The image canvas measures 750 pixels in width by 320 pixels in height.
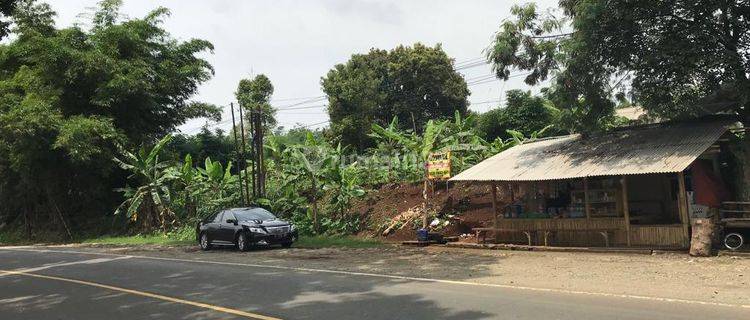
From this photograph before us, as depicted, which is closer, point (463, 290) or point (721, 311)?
point (721, 311)

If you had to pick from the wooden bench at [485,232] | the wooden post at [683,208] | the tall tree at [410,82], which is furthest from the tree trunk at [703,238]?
the tall tree at [410,82]

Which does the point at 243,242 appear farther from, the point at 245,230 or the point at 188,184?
the point at 188,184

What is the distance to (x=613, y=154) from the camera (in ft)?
50.6

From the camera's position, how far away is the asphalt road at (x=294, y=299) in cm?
742

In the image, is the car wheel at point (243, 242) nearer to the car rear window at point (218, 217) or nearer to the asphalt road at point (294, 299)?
the car rear window at point (218, 217)

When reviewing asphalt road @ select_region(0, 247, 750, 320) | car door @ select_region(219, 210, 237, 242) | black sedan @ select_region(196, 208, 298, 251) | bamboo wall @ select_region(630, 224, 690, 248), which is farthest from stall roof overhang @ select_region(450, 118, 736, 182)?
car door @ select_region(219, 210, 237, 242)

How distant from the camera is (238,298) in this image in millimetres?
9242

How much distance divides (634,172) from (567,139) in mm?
5336

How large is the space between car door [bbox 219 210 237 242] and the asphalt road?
19.7 ft

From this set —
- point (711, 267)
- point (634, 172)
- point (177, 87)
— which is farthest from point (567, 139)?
point (177, 87)

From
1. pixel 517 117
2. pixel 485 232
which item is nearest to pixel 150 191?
pixel 485 232

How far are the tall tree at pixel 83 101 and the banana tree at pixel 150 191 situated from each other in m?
1.42

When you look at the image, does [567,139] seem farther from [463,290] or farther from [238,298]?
[238,298]

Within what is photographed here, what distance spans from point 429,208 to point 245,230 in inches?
266
